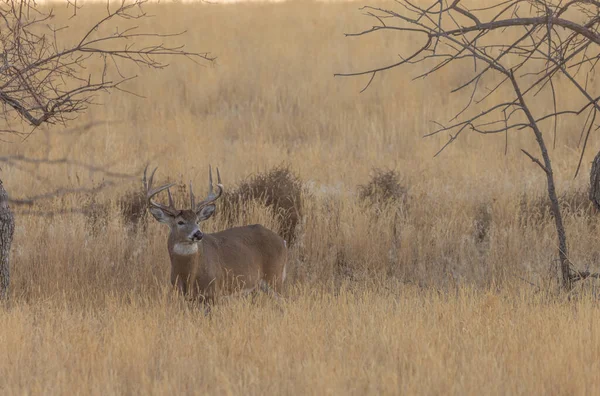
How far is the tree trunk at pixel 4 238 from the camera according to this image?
28.5 feet

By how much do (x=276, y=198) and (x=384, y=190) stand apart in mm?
1792

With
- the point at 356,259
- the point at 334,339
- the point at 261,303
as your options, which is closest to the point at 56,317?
the point at 261,303

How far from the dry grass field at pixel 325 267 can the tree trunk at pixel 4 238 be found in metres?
0.22

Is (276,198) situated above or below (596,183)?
below

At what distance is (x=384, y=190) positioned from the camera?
1258cm

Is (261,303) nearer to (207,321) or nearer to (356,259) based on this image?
(207,321)

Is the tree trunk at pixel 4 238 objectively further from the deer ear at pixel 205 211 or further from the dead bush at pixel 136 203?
the dead bush at pixel 136 203

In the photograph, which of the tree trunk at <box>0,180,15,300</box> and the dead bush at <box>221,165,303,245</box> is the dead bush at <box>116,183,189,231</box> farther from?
the tree trunk at <box>0,180,15,300</box>

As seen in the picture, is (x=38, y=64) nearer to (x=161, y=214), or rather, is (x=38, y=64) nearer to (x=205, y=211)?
(x=161, y=214)

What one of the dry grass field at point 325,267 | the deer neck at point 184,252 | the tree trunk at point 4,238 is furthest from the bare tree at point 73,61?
the deer neck at point 184,252

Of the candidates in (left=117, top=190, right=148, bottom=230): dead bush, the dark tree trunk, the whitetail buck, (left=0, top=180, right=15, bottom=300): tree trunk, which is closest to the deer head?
the whitetail buck

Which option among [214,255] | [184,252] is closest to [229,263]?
[214,255]

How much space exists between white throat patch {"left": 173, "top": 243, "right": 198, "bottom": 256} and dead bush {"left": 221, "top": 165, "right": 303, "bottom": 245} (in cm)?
307

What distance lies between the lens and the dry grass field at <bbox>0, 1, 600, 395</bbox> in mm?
6055
